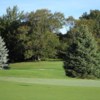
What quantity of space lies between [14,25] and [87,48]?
4961 centimetres

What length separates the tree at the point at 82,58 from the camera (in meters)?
38.4

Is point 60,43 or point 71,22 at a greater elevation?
point 71,22

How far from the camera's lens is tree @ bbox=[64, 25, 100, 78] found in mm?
38406

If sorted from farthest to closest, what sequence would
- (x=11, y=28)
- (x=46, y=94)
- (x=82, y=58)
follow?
(x=11, y=28), (x=82, y=58), (x=46, y=94)

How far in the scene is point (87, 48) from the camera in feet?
128

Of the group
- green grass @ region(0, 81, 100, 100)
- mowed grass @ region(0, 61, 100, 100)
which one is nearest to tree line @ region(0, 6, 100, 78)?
mowed grass @ region(0, 61, 100, 100)

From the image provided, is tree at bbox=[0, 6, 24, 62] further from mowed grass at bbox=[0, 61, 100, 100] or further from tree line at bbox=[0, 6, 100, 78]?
mowed grass at bbox=[0, 61, 100, 100]

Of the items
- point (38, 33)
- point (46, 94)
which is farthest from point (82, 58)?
point (38, 33)

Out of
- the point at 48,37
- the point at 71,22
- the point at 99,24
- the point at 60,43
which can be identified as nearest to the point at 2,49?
the point at 48,37

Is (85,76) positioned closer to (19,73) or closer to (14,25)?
(19,73)

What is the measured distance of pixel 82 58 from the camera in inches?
1527

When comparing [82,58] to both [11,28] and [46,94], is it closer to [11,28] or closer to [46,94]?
[46,94]

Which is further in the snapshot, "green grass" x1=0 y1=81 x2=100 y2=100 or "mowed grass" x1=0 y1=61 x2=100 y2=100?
"mowed grass" x1=0 y1=61 x2=100 y2=100

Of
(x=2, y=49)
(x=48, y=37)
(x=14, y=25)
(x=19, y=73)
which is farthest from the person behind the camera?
(x=14, y=25)
